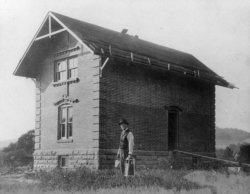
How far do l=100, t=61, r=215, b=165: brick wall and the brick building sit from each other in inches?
1.6

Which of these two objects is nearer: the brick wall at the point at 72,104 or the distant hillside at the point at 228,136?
the brick wall at the point at 72,104

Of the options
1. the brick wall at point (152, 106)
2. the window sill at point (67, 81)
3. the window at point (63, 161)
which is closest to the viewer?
the brick wall at point (152, 106)

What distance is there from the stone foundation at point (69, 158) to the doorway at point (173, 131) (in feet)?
16.3

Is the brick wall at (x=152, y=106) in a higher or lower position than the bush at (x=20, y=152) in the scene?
higher

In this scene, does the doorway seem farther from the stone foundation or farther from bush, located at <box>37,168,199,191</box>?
bush, located at <box>37,168,199,191</box>

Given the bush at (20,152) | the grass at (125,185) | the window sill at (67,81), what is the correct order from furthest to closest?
the bush at (20,152)
the window sill at (67,81)
the grass at (125,185)

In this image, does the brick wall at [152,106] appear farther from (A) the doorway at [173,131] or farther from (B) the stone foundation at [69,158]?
(B) the stone foundation at [69,158]

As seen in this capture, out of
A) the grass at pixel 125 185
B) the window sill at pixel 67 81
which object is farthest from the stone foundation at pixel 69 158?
the grass at pixel 125 185

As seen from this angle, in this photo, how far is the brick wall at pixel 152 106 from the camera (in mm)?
16938

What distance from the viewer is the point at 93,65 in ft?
55.7

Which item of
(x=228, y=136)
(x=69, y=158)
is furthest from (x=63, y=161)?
(x=228, y=136)

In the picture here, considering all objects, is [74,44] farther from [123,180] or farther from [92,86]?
[123,180]

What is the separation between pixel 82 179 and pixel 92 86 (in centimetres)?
538

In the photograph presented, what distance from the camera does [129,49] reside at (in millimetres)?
18297
